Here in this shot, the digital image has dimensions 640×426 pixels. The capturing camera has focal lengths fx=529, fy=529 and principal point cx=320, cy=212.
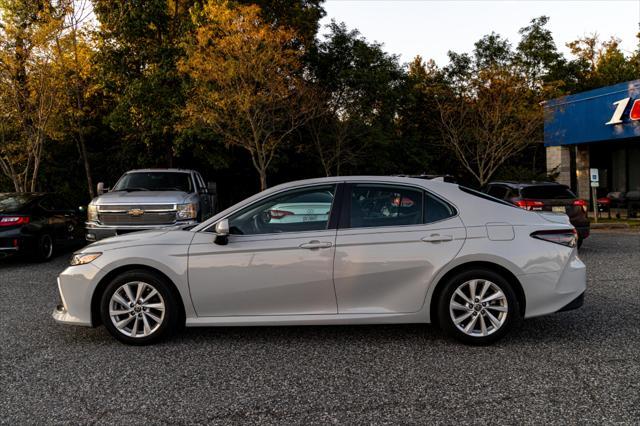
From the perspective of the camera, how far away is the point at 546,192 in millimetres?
11336

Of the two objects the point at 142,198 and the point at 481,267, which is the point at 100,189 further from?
the point at 481,267

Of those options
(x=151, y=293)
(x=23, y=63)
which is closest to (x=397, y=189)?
(x=151, y=293)

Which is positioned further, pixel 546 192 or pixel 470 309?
pixel 546 192

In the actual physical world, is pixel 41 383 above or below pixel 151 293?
below

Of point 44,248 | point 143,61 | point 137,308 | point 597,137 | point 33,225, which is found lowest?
point 137,308

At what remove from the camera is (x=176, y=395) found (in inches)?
148

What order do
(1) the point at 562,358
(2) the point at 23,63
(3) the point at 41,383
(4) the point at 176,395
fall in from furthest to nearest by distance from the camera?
(2) the point at 23,63 < (1) the point at 562,358 < (3) the point at 41,383 < (4) the point at 176,395

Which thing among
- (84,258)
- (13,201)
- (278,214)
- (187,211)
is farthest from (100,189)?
(278,214)

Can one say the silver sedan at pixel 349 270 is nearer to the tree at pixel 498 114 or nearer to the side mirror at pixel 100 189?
the side mirror at pixel 100 189

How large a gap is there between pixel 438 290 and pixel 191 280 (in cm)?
225

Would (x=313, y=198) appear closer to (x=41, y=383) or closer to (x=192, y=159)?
(x=41, y=383)

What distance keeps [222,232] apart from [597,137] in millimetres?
24609

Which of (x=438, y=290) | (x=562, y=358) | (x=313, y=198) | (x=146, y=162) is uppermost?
(x=146, y=162)

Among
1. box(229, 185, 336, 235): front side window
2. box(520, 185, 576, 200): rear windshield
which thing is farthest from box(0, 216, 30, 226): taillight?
box(520, 185, 576, 200): rear windshield
